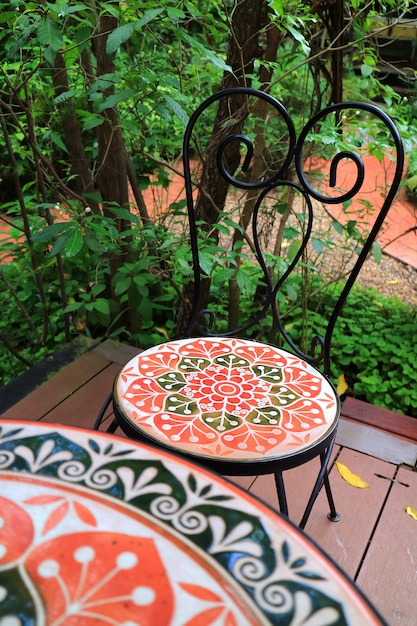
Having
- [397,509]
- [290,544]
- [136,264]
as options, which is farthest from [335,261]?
[290,544]

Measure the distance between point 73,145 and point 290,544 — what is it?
185 centimetres

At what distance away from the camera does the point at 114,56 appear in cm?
178

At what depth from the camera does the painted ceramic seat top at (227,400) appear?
97cm

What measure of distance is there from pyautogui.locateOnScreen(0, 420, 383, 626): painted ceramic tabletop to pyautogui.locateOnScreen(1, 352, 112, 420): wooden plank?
3.40 feet

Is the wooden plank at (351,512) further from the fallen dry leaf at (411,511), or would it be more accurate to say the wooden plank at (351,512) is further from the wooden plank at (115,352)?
the wooden plank at (115,352)

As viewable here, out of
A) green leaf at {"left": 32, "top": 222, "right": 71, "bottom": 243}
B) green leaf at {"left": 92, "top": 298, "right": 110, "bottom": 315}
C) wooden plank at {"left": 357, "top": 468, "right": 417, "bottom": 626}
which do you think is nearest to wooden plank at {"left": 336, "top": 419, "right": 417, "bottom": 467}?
wooden plank at {"left": 357, "top": 468, "right": 417, "bottom": 626}

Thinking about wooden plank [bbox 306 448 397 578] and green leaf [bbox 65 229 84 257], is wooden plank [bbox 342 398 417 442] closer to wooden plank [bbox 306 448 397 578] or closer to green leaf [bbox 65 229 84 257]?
wooden plank [bbox 306 448 397 578]

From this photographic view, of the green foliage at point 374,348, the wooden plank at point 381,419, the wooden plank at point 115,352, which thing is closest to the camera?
the wooden plank at point 381,419

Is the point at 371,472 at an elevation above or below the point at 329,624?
below

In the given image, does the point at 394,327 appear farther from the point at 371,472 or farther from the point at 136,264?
the point at 136,264

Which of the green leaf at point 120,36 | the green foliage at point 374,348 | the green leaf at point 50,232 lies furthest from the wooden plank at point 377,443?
the green leaf at point 120,36

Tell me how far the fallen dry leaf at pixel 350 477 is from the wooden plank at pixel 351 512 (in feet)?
0.03

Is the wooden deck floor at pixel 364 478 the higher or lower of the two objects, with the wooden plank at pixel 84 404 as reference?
lower

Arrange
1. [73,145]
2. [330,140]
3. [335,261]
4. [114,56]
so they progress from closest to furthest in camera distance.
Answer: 1. [330,140]
2. [114,56]
3. [73,145]
4. [335,261]
